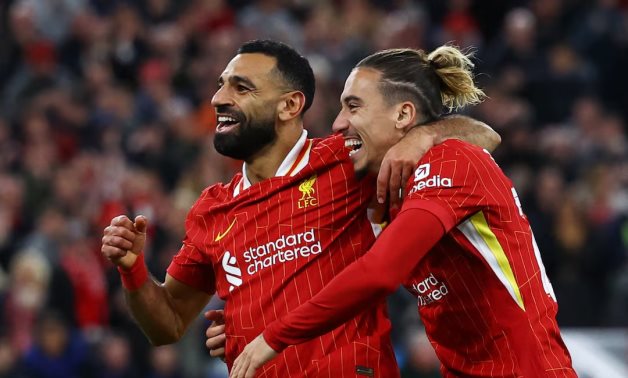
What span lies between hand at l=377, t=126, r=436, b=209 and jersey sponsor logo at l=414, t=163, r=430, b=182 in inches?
3.0

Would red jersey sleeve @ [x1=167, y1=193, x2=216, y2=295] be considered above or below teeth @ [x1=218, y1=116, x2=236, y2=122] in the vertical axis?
below

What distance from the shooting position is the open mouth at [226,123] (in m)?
5.22

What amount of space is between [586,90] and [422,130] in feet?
27.4

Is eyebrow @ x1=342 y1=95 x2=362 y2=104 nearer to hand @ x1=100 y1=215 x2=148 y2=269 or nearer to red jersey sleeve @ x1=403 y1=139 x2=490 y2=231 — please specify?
red jersey sleeve @ x1=403 y1=139 x2=490 y2=231

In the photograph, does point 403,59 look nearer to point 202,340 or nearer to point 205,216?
point 205,216

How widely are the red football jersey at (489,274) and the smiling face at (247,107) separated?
32.2 inches

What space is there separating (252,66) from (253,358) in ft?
4.63

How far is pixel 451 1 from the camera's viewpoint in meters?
14.2

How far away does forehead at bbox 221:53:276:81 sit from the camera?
527 cm

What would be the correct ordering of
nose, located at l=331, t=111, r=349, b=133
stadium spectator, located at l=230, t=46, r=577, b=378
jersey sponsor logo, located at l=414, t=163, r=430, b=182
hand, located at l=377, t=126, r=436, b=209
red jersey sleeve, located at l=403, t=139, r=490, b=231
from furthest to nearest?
1. nose, located at l=331, t=111, r=349, b=133
2. hand, located at l=377, t=126, r=436, b=209
3. jersey sponsor logo, located at l=414, t=163, r=430, b=182
4. red jersey sleeve, located at l=403, t=139, r=490, b=231
5. stadium spectator, located at l=230, t=46, r=577, b=378

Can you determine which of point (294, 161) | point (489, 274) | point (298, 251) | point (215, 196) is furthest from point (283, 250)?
point (489, 274)

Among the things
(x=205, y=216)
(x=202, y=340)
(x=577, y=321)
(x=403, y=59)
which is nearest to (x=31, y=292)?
(x=202, y=340)

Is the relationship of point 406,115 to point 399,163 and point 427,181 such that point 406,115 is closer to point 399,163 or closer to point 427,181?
point 399,163

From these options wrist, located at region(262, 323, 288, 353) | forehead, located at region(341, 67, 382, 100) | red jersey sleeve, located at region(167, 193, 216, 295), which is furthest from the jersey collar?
wrist, located at region(262, 323, 288, 353)
